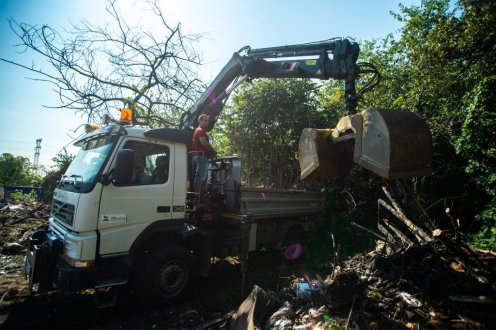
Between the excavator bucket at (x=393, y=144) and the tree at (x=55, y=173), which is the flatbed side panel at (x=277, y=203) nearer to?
the excavator bucket at (x=393, y=144)

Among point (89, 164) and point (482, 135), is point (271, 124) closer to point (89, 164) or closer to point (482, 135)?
point (482, 135)

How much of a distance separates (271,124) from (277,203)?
4047 mm

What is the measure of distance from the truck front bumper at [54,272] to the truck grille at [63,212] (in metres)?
0.29

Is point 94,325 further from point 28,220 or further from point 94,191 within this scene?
point 28,220

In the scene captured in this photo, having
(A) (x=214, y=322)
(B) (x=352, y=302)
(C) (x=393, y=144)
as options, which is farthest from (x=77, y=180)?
(C) (x=393, y=144)

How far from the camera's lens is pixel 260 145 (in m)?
9.31

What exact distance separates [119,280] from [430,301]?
11.4 ft

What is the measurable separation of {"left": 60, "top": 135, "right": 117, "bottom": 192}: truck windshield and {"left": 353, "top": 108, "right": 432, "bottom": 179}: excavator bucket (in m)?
3.10

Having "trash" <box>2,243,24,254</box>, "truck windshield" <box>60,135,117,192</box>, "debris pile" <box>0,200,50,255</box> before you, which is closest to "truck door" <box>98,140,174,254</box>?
"truck windshield" <box>60,135,117,192</box>

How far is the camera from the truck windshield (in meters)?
3.58

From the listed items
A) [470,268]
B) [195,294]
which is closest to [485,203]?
[470,268]

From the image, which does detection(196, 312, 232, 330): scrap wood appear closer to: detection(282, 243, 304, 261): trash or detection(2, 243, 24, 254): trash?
detection(282, 243, 304, 261): trash

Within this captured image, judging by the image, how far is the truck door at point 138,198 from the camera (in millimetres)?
3561

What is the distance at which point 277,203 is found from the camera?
18.4 ft
